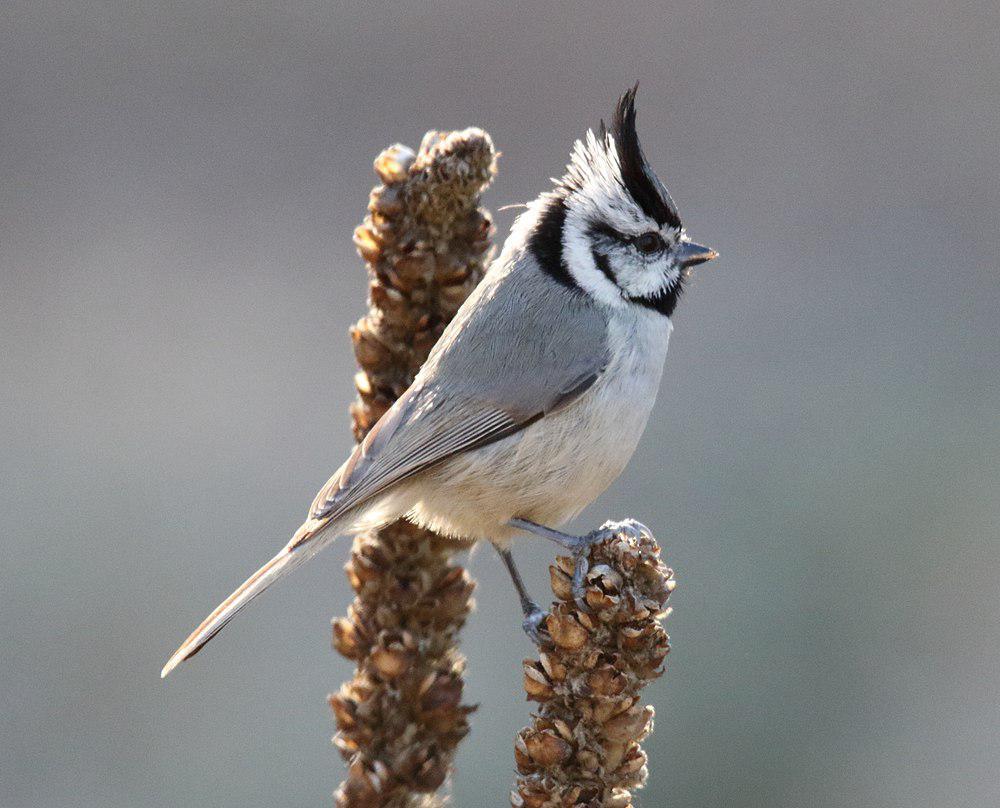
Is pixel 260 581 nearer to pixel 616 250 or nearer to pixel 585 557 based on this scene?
pixel 585 557

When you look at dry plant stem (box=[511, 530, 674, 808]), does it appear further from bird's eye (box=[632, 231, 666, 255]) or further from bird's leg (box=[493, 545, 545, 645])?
bird's eye (box=[632, 231, 666, 255])

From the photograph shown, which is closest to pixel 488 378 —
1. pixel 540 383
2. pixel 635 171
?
pixel 540 383

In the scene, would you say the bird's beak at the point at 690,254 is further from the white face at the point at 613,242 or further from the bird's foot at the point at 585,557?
the bird's foot at the point at 585,557

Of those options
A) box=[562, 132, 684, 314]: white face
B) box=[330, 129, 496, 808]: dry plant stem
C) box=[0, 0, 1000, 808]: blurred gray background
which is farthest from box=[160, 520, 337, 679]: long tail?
box=[0, 0, 1000, 808]: blurred gray background

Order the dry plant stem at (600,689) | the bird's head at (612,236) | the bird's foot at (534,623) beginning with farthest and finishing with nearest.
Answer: the bird's head at (612,236), the bird's foot at (534,623), the dry plant stem at (600,689)

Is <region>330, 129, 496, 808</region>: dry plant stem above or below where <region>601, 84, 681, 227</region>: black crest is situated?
below

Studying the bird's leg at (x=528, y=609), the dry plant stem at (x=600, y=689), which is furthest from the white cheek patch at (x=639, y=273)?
the dry plant stem at (x=600, y=689)

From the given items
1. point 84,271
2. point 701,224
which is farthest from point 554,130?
point 84,271

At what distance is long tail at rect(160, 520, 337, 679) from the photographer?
7.77 ft

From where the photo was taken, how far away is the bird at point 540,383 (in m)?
2.63

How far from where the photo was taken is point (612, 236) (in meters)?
2.95

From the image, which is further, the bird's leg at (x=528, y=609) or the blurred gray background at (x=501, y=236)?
the blurred gray background at (x=501, y=236)

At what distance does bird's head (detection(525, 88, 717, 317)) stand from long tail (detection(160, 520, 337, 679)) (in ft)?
2.49

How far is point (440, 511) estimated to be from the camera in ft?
8.79
